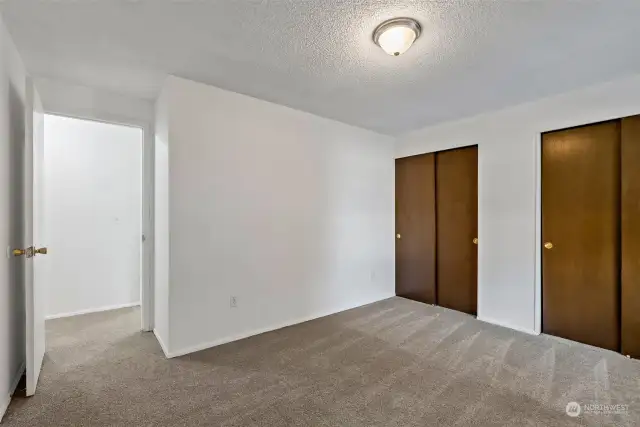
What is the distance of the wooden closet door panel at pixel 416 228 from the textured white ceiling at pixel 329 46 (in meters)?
1.34

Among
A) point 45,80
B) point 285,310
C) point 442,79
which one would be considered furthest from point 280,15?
point 285,310

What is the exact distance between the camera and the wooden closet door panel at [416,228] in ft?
13.4

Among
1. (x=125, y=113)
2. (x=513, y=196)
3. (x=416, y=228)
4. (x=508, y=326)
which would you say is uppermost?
(x=125, y=113)

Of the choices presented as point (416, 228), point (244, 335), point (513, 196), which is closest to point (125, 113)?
point (244, 335)

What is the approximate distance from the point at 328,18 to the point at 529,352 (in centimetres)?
314

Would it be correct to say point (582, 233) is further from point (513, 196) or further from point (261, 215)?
point (261, 215)

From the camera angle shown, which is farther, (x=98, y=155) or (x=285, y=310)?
(x=98, y=155)

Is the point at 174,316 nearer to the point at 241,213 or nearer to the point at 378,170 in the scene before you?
the point at 241,213

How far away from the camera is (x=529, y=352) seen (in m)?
2.68

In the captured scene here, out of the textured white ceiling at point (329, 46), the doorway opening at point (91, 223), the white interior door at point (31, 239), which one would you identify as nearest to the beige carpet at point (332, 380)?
the white interior door at point (31, 239)

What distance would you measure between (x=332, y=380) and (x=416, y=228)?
8.65 ft

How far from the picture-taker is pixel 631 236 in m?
2.57

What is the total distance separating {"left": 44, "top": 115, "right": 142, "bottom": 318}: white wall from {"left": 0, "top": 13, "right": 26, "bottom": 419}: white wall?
51.5 inches

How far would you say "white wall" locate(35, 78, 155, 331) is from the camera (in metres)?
2.67
